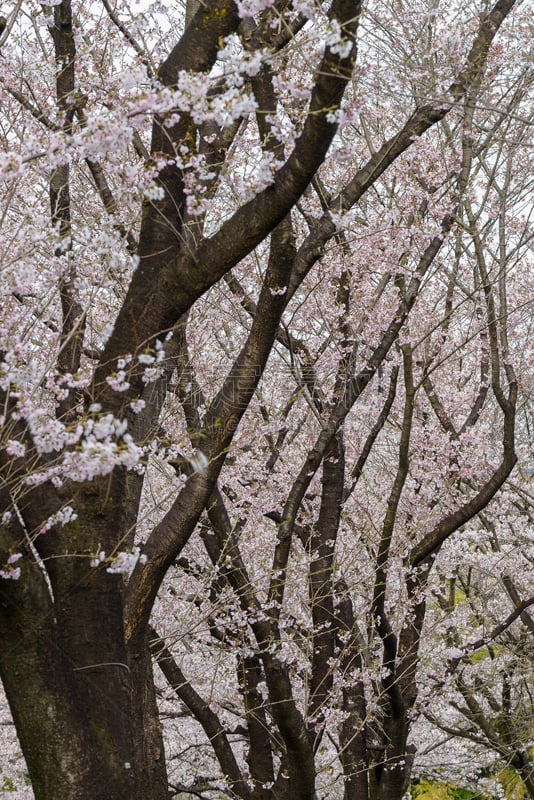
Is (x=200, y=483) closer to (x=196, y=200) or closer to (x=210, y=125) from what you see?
(x=196, y=200)

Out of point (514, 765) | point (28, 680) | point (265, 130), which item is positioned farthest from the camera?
point (514, 765)

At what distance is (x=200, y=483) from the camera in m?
4.11

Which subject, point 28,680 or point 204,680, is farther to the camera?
point 204,680

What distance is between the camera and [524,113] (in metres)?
8.31

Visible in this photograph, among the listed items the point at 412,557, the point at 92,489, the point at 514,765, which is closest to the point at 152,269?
the point at 92,489

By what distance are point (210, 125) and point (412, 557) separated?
360cm

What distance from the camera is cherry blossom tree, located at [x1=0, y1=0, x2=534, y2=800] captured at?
3258 millimetres

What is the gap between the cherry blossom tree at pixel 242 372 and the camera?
3.26m

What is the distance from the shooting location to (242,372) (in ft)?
13.5

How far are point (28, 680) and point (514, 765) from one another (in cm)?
938

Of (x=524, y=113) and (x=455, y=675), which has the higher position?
(x=524, y=113)

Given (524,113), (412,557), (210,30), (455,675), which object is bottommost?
→ (455,675)

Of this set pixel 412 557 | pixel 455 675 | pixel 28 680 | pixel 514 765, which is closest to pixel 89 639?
pixel 28 680

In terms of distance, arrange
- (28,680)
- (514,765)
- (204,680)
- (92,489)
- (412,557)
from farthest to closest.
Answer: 1. (514,765)
2. (204,680)
3. (412,557)
4. (92,489)
5. (28,680)
